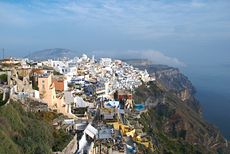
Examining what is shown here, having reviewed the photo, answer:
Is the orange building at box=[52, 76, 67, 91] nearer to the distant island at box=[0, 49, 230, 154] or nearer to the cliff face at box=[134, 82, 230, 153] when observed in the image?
the distant island at box=[0, 49, 230, 154]

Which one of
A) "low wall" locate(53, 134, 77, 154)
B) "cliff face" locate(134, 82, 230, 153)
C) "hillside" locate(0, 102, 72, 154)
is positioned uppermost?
"hillside" locate(0, 102, 72, 154)

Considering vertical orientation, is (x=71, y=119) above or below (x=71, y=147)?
above

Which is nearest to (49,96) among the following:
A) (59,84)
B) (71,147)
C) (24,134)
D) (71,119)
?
(71,119)

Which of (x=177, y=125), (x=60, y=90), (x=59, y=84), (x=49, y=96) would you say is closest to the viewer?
(x=49, y=96)

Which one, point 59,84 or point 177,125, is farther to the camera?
point 177,125

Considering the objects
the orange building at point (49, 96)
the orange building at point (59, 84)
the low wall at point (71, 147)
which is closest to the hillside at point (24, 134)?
the low wall at point (71, 147)

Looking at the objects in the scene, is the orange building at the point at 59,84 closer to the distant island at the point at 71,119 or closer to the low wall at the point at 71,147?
the distant island at the point at 71,119

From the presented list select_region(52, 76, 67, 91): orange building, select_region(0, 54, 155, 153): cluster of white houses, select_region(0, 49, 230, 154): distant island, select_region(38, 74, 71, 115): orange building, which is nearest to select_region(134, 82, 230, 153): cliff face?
select_region(0, 49, 230, 154): distant island

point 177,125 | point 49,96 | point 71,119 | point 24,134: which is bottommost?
point 177,125

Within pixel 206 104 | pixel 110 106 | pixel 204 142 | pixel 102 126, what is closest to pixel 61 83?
pixel 110 106

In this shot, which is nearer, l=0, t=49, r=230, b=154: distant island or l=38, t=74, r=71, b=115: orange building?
l=0, t=49, r=230, b=154: distant island

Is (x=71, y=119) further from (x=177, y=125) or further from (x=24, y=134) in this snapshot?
(x=177, y=125)

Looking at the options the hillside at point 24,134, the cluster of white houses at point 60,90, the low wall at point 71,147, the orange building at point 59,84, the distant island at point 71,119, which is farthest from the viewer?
the orange building at point 59,84
